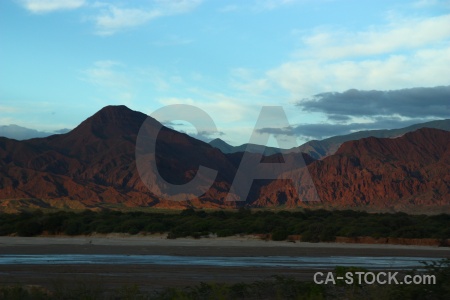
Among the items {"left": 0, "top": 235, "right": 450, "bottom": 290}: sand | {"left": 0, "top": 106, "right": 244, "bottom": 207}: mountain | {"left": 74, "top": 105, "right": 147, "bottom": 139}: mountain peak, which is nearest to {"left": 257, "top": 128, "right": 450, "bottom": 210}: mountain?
{"left": 0, "top": 106, "right": 244, "bottom": 207}: mountain

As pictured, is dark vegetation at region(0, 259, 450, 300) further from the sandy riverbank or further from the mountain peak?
A: the mountain peak

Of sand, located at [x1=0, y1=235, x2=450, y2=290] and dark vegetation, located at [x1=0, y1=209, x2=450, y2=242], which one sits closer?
sand, located at [x1=0, y1=235, x2=450, y2=290]

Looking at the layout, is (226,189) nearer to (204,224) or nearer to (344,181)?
(344,181)

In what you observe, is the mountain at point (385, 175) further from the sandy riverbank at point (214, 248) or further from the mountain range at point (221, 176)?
the sandy riverbank at point (214, 248)

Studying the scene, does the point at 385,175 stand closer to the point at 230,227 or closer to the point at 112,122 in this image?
the point at 112,122

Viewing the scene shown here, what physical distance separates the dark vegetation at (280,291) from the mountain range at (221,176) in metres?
86.5

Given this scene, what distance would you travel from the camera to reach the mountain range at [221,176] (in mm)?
112875

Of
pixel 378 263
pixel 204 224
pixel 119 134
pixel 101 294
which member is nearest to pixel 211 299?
pixel 101 294

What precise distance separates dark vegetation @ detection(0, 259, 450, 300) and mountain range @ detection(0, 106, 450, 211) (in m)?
86.5

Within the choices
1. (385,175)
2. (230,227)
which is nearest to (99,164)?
(385,175)

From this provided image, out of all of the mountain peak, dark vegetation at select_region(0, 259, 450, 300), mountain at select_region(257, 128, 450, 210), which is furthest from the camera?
the mountain peak

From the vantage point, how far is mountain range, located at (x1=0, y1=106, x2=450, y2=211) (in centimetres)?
11288

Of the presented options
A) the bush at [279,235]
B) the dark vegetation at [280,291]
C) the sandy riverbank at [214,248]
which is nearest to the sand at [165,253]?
the sandy riverbank at [214,248]

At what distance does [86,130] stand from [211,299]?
14130 centimetres
